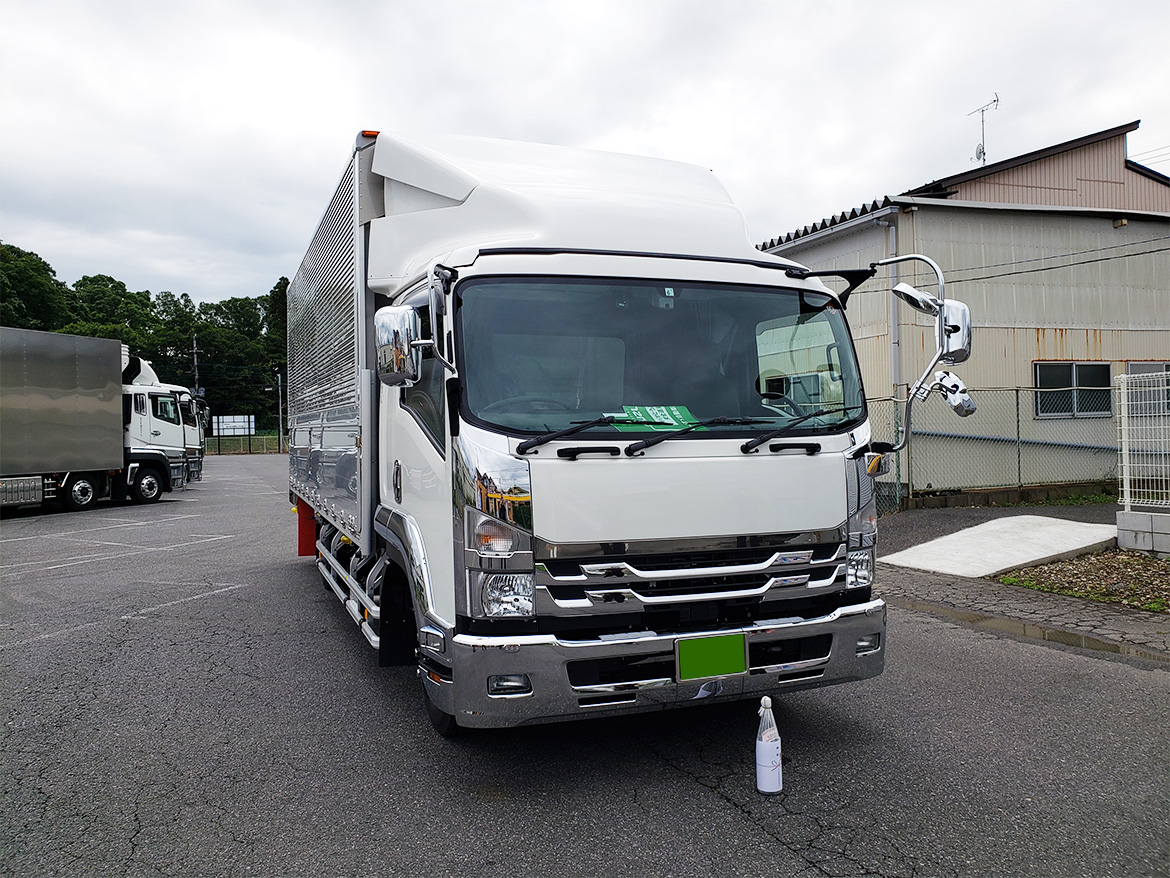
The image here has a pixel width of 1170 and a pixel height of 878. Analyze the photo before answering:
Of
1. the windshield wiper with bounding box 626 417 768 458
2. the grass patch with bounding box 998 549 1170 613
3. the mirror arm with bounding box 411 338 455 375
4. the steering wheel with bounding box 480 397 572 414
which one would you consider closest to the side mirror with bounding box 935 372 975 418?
the windshield wiper with bounding box 626 417 768 458

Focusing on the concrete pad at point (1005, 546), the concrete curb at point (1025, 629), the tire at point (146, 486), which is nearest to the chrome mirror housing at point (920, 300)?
the concrete curb at point (1025, 629)

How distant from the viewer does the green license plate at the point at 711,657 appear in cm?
347

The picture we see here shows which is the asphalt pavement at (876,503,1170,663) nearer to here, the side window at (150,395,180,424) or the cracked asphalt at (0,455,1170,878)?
the cracked asphalt at (0,455,1170,878)

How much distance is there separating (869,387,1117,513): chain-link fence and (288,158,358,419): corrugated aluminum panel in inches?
315

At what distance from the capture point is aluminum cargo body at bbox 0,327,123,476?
15.5 meters

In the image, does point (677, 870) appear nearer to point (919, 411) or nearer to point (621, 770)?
point (621, 770)

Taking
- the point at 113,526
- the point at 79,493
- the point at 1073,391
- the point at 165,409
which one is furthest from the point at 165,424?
the point at 1073,391

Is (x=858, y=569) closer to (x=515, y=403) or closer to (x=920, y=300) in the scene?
(x=920, y=300)

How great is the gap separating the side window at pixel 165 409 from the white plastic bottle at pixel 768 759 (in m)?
19.0

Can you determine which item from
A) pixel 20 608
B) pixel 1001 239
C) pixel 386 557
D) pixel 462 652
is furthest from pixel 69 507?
pixel 1001 239

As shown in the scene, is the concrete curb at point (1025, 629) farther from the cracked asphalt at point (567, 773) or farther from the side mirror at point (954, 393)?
the side mirror at point (954, 393)

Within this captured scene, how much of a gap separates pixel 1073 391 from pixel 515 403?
43.3 ft

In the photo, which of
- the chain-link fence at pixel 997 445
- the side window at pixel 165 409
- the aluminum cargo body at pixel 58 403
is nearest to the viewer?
the chain-link fence at pixel 997 445

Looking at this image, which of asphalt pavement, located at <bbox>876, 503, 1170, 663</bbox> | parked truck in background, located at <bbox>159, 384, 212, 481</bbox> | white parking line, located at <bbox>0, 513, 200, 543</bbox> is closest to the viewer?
asphalt pavement, located at <bbox>876, 503, 1170, 663</bbox>
